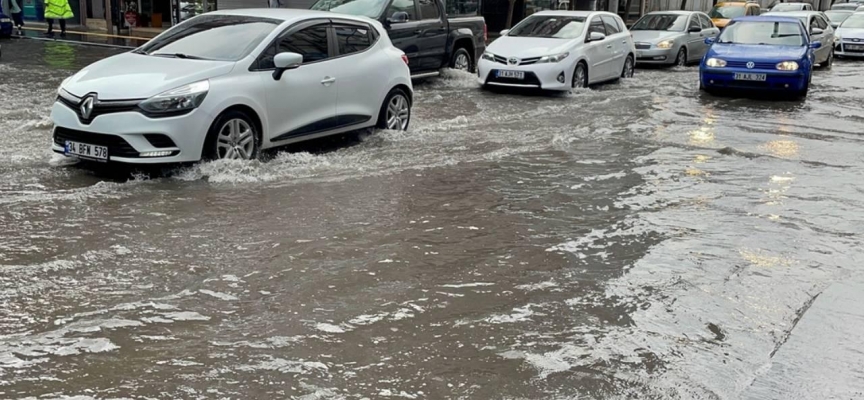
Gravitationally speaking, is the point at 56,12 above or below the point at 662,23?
above

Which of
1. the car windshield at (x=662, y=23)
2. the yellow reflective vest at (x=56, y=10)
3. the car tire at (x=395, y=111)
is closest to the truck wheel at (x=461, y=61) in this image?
the car tire at (x=395, y=111)

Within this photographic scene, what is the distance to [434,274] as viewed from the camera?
229 inches

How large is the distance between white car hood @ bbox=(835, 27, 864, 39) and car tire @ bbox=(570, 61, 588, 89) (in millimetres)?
15698

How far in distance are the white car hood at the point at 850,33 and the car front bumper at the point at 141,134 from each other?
83.9 ft

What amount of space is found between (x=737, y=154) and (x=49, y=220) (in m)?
7.73

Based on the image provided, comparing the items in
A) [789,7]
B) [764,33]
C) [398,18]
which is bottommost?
[764,33]

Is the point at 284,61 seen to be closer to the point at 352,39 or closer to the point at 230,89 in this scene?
the point at 230,89

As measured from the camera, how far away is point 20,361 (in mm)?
4262

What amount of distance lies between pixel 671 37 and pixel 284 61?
15.7m

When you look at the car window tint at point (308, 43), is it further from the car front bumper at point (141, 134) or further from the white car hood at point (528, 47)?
the white car hood at point (528, 47)

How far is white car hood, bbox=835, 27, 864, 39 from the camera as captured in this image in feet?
91.2

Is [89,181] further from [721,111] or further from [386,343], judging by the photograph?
[721,111]

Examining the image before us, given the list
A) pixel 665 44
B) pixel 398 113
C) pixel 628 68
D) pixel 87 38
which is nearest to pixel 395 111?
pixel 398 113

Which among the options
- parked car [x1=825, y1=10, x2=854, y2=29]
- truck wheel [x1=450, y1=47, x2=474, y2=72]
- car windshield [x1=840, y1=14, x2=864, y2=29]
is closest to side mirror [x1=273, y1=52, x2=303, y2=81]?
truck wheel [x1=450, y1=47, x2=474, y2=72]
